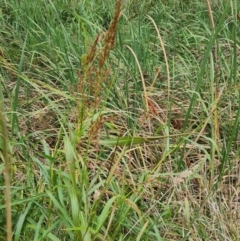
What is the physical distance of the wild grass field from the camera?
1.16 m

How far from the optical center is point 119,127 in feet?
5.67

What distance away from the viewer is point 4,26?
249 cm

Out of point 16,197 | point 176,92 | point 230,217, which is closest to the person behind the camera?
point 16,197

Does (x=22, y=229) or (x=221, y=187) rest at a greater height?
(x=22, y=229)

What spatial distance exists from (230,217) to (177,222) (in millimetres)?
170

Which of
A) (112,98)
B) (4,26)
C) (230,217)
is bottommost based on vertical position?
(230,217)

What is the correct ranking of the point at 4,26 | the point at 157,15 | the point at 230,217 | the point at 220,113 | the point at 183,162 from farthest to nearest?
the point at 157,15, the point at 4,26, the point at 220,113, the point at 183,162, the point at 230,217

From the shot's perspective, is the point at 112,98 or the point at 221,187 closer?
the point at 221,187

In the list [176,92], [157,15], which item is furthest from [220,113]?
[157,15]

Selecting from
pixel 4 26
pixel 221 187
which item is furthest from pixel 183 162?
pixel 4 26

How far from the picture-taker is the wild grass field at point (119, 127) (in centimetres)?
116

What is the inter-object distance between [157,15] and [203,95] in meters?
1.04

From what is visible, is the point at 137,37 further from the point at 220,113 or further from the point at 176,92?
the point at 220,113

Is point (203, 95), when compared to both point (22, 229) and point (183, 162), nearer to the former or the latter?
point (183, 162)
